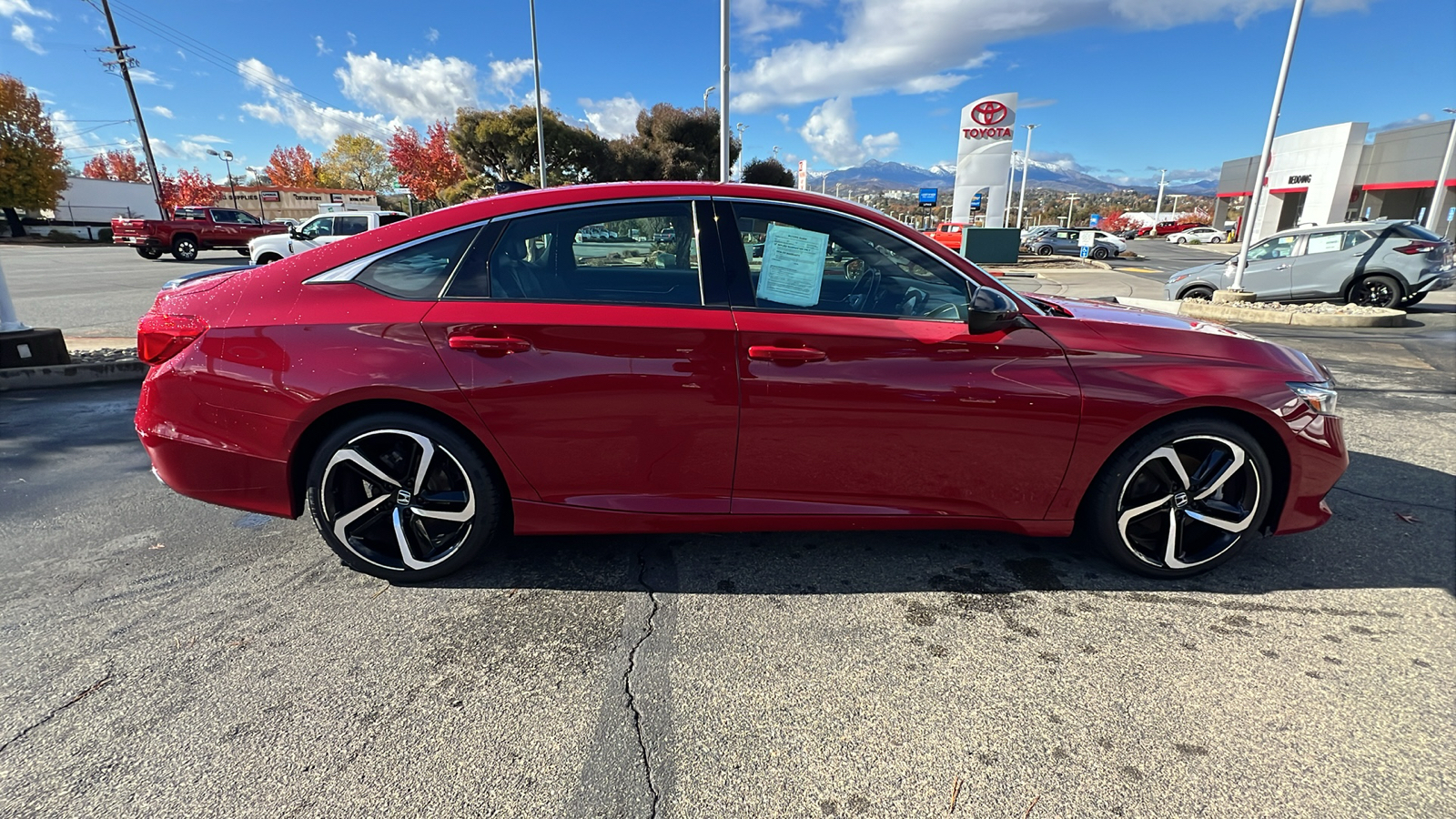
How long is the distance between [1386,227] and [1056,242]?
2235 centimetres

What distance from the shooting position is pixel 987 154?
86.6 feet

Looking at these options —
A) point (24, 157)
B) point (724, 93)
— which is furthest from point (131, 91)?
point (724, 93)

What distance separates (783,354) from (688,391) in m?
0.39

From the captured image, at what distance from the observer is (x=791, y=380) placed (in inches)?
99.0

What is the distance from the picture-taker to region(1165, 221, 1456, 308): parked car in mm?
11000

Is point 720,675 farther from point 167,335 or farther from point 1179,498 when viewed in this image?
point 167,335

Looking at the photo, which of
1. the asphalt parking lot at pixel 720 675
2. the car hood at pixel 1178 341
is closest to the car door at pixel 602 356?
the asphalt parking lot at pixel 720 675

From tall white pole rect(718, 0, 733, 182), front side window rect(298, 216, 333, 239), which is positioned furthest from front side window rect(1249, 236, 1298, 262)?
front side window rect(298, 216, 333, 239)

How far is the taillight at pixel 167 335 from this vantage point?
262 cm

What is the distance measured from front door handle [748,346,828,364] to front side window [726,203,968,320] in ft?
0.62

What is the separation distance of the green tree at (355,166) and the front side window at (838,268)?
8655 centimetres

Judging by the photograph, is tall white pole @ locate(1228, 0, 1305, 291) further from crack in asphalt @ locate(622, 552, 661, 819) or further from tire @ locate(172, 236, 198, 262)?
tire @ locate(172, 236, 198, 262)

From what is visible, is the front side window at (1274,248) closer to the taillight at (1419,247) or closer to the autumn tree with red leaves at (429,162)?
the taillight at (1419,247)

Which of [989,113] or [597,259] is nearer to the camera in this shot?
[597,259]
